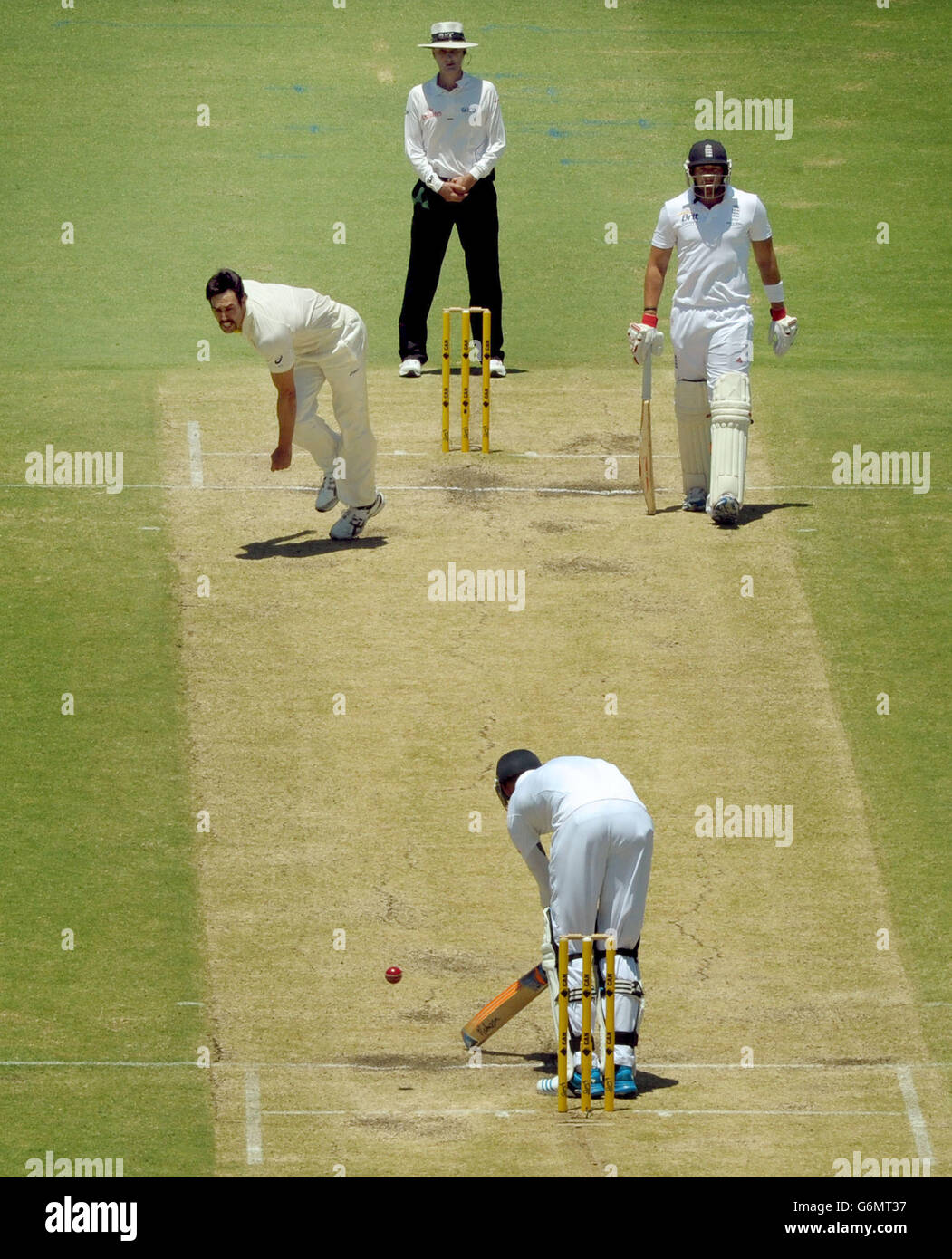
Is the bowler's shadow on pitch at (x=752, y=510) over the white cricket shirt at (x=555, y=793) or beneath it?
over

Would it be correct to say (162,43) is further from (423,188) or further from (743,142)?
(423,188)

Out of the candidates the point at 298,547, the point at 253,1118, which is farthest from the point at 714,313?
the point at 253,1118

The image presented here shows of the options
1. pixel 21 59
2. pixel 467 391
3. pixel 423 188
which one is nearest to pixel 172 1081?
pixel 467 391

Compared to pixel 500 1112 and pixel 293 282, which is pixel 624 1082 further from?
pixel 293 282

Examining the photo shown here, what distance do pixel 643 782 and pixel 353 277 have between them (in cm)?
955

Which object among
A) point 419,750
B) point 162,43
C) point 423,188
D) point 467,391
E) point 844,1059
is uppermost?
point 162,43

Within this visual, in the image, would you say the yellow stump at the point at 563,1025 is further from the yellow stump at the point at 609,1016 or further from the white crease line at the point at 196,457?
the white crease line at the point at 196,457

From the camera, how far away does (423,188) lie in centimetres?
2012

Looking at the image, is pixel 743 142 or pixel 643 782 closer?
pixel 643 782

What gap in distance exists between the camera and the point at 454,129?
2000 cm

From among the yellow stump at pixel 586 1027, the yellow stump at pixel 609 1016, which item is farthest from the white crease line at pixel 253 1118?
the yellow stump at pixel 609 1016

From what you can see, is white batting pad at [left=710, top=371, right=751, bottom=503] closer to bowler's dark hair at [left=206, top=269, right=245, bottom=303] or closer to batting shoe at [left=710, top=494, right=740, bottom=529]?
batting shoe at [left=710, top=494, right=740, bottom=529]

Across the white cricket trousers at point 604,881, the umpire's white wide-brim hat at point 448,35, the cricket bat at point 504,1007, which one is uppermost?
the umpire's white wide-brim hat at point 448,35

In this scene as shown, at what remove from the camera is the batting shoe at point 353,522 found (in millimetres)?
17375
